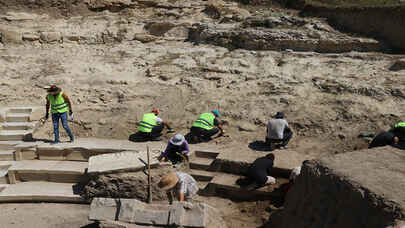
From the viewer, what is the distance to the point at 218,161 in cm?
646

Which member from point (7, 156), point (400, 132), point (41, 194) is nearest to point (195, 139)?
point (41, 194)

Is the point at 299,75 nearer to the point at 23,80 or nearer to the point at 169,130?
the point at 169,130

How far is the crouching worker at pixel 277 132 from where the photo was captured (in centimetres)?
670

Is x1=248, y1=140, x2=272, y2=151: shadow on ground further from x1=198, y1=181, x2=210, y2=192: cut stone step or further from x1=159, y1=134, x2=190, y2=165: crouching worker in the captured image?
x1=159, y1=134, x2=190, y2=165: crouching worker

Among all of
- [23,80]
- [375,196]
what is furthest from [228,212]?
[23,80]

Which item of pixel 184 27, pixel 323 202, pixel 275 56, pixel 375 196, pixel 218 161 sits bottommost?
pixel 218 161

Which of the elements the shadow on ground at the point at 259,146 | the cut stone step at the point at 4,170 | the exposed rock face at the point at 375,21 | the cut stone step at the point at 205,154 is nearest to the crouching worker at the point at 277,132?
the shadow on ground at the point at 259,146

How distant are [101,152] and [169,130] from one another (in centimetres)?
184

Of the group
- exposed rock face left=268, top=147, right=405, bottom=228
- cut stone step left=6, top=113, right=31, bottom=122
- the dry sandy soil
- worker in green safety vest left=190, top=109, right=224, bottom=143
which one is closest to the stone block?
the dry sandy soil

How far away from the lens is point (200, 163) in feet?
22.0

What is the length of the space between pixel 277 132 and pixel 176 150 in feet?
7.58

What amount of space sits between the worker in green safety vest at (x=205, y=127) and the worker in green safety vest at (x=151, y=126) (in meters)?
0.78

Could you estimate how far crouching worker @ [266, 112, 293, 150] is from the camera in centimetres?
670

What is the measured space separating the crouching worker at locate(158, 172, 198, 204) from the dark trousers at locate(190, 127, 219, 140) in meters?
2.48
